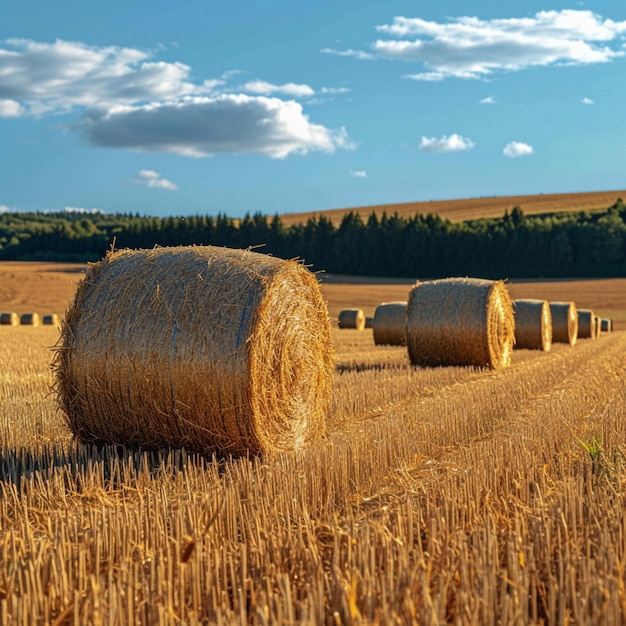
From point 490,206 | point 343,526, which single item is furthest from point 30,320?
point 490,206

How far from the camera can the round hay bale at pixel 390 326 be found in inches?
829

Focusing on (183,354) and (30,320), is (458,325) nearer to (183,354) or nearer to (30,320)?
(183,354)

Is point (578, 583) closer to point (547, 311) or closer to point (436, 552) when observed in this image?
point (436, 552)

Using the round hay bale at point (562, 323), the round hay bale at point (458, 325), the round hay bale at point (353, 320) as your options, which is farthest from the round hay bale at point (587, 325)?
the round hay bale at point (458, 325)

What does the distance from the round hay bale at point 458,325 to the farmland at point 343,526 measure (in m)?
5.32

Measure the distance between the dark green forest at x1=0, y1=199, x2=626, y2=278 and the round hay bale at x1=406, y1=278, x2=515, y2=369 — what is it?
44413 mm

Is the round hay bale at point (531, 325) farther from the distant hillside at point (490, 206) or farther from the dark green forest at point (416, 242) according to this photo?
the distant hillside at point (490, 206)

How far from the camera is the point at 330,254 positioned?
71938mm

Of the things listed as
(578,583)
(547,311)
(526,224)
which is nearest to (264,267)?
(578,583)

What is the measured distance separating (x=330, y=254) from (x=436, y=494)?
66.9 m

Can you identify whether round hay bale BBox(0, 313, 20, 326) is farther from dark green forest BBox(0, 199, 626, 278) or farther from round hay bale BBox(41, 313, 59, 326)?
dark green forest BBox(0, 199, 626, 278)

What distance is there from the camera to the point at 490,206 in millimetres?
87875

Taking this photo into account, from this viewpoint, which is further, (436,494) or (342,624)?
(436,494)

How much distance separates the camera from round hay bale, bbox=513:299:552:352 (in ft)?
63.7
